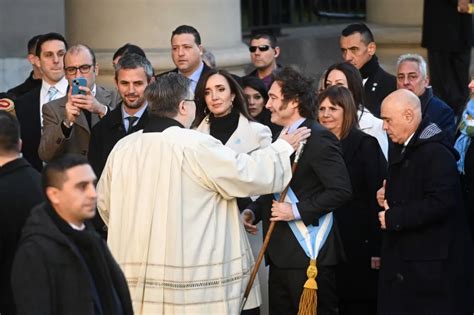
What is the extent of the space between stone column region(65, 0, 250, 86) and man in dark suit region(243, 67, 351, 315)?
383cm

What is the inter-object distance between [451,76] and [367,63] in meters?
2.75

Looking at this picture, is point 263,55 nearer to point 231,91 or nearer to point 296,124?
point 231,91

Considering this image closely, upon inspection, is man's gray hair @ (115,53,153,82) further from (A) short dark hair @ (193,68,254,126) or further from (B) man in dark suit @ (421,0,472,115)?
(B) man in dark suit @ (421,0,472,115)

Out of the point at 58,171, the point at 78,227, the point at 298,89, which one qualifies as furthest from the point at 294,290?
the point at 58,171

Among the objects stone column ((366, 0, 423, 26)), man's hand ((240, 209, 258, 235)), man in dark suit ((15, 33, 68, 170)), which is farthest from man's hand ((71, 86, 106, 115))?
stone column ((366, 0, 423, 26))

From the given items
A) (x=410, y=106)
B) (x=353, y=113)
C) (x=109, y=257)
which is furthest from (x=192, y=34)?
(x=109, y=257)

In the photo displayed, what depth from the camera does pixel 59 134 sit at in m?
8.93

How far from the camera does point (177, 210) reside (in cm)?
733

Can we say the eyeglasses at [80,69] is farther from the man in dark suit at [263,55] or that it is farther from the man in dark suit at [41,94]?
the man in dark suit at [263,55]

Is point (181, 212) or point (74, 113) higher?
point (74, 113)

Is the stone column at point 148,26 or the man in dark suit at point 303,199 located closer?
the man in dark suit at point 303,199

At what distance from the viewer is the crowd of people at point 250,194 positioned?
288 inches

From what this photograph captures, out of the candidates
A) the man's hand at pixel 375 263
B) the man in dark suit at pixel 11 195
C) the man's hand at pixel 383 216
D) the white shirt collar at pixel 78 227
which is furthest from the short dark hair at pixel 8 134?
the man's hand at pixel 375 263

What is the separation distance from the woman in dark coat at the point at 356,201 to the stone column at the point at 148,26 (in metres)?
3.39
